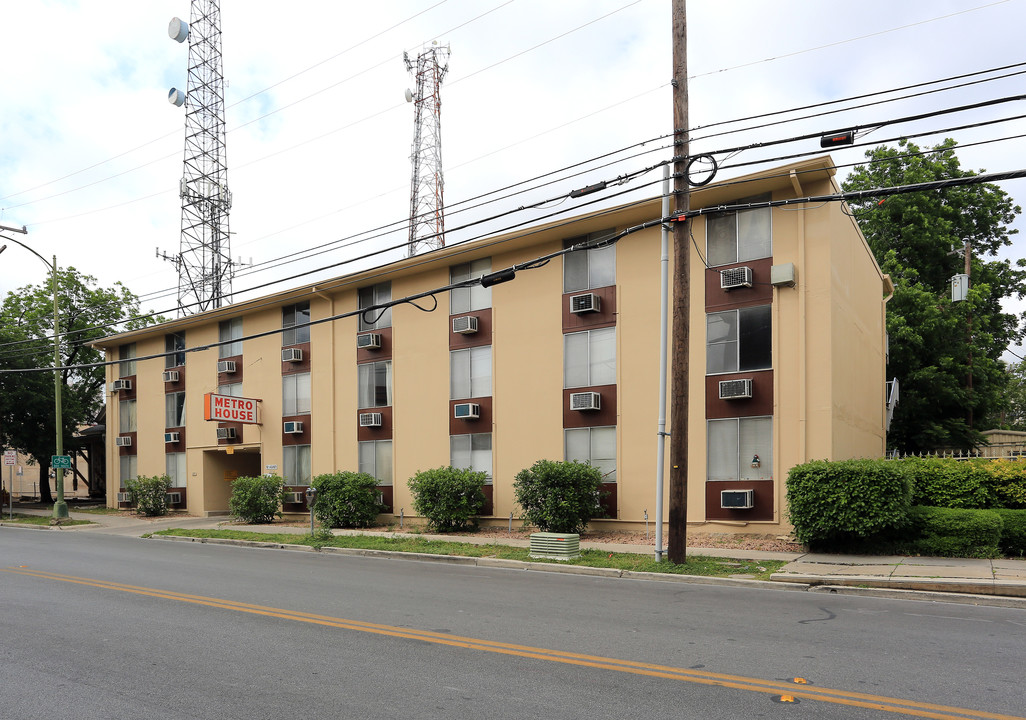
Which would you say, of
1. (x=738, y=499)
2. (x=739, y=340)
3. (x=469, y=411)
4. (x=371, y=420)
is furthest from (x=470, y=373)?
(x=738, y=499)

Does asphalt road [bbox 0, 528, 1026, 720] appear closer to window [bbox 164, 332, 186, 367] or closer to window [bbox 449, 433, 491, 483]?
window [bbox 449, 433, 491, 483]

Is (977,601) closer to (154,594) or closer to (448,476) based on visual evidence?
(154,594)

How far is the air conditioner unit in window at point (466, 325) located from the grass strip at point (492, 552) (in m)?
6.16

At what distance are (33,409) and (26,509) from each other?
4.97 meters

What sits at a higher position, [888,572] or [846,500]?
[846,500]

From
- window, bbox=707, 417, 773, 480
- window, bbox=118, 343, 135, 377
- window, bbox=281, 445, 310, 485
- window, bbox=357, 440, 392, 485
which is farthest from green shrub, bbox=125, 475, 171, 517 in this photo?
window, bbox=707, 417, 773, 480

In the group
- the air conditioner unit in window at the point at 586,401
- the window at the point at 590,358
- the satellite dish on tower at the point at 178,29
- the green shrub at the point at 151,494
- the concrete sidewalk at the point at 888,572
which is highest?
the satellite dish on tower at the point at 178,29

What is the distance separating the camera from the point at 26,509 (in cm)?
3759

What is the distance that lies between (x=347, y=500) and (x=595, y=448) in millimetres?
7962

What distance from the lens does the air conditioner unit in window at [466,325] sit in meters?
22.3

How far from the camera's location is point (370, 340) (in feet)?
81.3

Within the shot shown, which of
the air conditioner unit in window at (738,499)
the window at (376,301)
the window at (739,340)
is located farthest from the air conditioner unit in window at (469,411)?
the air conditioner unit in window at (738,499)

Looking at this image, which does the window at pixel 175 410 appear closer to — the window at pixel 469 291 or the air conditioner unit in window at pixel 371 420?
the air conditioner unit in window at pixel 371 420

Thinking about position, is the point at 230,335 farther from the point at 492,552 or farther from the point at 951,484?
the point at 951,484
